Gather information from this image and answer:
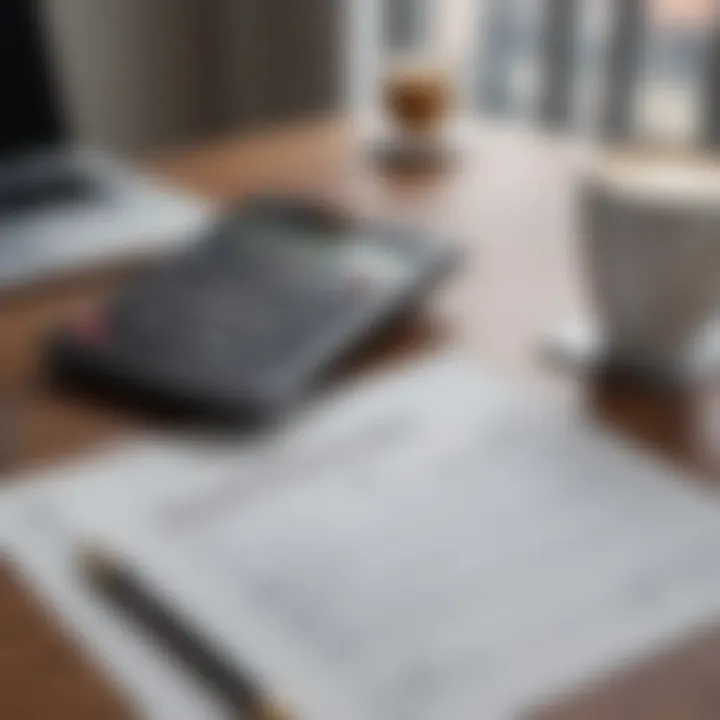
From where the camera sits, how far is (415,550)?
26.0 inches

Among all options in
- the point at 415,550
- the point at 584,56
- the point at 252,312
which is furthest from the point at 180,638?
the point at 584,56

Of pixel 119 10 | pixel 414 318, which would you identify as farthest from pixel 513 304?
pixel 119 10

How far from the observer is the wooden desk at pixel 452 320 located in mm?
576

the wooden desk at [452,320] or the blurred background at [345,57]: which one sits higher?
the wooden desk at [452,320]

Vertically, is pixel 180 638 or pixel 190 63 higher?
pixel 180 638

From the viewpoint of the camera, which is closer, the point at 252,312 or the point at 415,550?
the point at 415,550

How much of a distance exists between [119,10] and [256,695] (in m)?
1.79

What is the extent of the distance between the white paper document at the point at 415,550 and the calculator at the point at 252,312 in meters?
0.04

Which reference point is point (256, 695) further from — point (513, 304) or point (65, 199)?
point (65, 199)

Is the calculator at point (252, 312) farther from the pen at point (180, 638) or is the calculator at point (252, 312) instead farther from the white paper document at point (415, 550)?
the pen at point (180, 638)

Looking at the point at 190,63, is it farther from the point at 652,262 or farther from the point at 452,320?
the point at 652,262

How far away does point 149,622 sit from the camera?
2.01 feet

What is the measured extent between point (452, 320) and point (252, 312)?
136 millimetres

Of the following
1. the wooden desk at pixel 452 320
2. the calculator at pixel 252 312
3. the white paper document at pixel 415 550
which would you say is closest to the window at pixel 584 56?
the wooden desk at pixel 452 320
